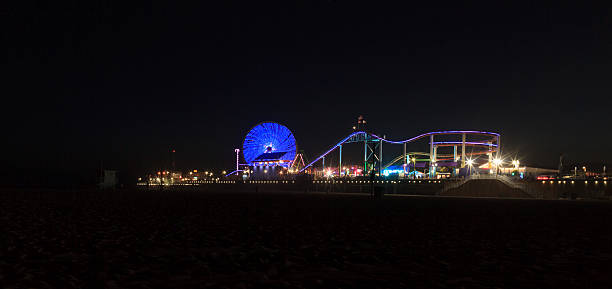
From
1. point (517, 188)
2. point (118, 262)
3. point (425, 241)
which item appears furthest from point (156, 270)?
point (517, 188)

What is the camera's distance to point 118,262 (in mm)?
8125

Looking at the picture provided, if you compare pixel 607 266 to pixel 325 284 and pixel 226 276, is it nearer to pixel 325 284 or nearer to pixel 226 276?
pixel 325 284

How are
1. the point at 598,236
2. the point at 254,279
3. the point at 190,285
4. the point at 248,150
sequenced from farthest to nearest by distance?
the point at 248,150 < the point at 598,236 < the point at 254,279 < the point at 190,285

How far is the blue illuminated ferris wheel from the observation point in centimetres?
12531

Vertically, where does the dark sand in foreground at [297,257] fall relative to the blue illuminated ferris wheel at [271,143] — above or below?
below

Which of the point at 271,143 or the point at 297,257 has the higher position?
the point at 271,143

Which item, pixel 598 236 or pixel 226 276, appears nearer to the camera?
pixel 226 276

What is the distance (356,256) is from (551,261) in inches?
137

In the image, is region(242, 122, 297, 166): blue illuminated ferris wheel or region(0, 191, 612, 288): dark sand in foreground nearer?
region(0, 191, 612, 288): dark sand in foreground

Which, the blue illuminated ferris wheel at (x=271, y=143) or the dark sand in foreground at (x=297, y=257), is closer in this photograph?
the dark sand in foreground at (x=297, y=257)

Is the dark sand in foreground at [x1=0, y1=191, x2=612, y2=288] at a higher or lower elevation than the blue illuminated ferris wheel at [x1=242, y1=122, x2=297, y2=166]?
lower

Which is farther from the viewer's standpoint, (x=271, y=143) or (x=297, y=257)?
(x=271, y=143)

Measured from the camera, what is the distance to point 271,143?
126875mm

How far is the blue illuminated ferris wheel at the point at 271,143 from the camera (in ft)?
411
